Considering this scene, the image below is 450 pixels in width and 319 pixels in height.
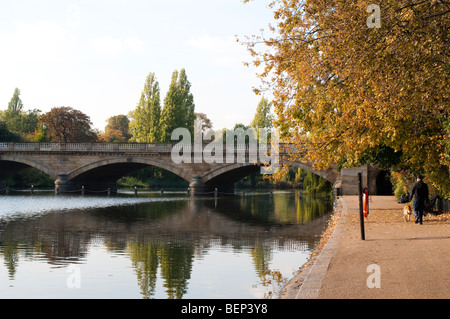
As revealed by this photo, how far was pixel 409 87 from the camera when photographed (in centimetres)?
1165

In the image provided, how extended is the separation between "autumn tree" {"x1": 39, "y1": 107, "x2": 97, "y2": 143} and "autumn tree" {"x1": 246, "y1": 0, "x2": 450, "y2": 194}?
6302cm

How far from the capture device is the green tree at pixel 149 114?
70188 mm

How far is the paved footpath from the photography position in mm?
6863

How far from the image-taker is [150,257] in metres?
12.3

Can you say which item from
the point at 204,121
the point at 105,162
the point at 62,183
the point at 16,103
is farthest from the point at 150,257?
the point at 16,103

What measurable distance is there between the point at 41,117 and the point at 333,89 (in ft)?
225

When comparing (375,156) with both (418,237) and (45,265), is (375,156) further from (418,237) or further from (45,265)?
(45,265)

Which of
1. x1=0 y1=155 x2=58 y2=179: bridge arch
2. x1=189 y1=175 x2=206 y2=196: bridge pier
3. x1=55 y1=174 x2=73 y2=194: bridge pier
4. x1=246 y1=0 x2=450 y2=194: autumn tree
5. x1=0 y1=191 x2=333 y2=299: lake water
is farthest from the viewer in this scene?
x1=0 y1=155 x2=58 y2=179: bridge arch

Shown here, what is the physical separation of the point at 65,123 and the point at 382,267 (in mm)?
71357

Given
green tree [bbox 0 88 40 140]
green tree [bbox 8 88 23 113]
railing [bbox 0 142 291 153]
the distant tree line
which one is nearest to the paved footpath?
railing [bbox 0 142 291 153]

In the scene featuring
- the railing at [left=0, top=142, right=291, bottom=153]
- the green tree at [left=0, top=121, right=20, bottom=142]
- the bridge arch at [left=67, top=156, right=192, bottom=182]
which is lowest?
the bridge arch at [left=67, top=156, right=192, bottom=182]

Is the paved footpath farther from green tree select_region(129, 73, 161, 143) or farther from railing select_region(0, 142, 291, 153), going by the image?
green tree select_region(129, 73, 161, 143)

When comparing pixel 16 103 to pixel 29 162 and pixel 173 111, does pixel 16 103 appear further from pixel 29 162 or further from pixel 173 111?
pixel 29 162

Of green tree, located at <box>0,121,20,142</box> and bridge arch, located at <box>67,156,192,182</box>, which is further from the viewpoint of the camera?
green tree, located at <box>0,121,20,142</box>
